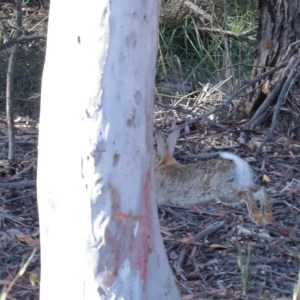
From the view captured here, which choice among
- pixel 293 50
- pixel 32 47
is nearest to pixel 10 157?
pixel 293 50

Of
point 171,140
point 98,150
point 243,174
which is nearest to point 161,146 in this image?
point 171,140

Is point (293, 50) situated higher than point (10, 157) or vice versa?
point (293, 50)

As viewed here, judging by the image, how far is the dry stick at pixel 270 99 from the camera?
8094 millimetres

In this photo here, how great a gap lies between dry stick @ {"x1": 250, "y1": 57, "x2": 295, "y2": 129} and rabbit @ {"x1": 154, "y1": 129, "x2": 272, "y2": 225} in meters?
1.45

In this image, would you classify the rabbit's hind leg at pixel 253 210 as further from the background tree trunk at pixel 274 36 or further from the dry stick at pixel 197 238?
the background tree trunk at pixel 274 36

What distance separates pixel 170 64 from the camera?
540 inches

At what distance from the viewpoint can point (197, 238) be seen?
19.3 ft

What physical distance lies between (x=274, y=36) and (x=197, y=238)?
118 inches

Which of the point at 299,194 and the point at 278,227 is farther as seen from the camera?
the point at 299,194

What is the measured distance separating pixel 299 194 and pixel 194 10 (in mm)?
7871

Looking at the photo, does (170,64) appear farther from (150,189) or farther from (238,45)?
(150,189)

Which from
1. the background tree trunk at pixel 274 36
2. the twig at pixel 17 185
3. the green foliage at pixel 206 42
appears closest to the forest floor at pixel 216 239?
the twig at pixel 17 185

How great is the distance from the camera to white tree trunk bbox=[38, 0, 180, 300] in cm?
402

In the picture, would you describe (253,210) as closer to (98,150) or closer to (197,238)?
(197,238)
